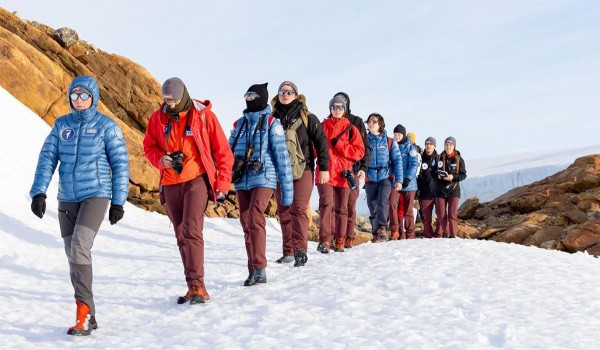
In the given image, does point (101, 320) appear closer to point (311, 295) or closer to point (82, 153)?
point (82, 153)

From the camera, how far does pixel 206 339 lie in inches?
183

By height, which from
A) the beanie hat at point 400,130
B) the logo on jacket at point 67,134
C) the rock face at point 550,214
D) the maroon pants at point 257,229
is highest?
the beanie hat at point 400,130

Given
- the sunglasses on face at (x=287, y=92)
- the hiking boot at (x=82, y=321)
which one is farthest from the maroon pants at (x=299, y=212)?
the hiking boot at (x=82, y=321)

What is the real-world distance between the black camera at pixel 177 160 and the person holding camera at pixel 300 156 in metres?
2.25

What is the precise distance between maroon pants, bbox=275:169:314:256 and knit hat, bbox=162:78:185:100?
252 centimetres

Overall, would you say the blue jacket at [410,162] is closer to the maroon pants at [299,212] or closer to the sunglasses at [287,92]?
the maroon pants at [299,212]

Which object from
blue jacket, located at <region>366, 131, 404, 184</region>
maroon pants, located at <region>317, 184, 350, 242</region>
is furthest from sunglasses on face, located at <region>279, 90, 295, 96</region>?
blue jacket, located at <region>366, 131, 404, 184</region>

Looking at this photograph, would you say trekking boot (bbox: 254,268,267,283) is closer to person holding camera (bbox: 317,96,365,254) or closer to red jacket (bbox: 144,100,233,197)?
red jacket (bbox: 144,100,233,197)

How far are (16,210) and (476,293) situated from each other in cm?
992

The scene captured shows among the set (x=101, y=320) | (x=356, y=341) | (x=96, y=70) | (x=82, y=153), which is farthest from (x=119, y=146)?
(x=96, y=70)

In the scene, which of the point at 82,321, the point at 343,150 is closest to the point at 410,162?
the point at 343,150

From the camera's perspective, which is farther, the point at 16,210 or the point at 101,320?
the point at 16,210

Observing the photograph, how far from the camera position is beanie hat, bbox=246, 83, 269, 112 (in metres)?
7.09

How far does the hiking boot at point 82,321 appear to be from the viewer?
198 inches
